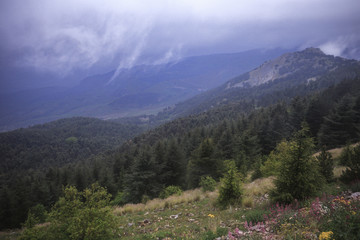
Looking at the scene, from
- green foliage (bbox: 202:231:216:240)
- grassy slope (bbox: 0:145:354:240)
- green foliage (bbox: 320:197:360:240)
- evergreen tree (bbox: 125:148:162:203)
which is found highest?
green foliage (bbox: 320:197:360:240)

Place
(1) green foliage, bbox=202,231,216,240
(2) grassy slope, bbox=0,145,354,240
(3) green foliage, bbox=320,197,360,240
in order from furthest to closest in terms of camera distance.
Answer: (2) grassy slope, bbox=0,145,354,240 → (1) green foliage, bbox=202,231,216,240 → (3) green foliage, bbox=320,197,360,240

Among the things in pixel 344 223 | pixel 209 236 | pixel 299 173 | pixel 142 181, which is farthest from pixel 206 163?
pixel 344 223

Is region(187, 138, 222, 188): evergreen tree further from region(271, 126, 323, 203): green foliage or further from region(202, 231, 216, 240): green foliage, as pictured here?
region(202, 231, 216, 240): green foliage

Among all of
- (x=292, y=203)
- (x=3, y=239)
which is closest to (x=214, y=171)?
(x=292, y=203)

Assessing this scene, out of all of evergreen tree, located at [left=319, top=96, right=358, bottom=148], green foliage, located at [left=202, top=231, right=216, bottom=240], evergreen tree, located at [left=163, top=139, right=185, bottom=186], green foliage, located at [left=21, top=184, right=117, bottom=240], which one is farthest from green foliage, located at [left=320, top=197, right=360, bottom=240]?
evergreen tree, located at [left=319, top=96, right=358, bottom=148]

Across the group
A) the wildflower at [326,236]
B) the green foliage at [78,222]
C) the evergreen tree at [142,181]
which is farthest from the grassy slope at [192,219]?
the evergreen tree at [142,181]

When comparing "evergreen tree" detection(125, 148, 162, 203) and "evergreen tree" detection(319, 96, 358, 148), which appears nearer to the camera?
"evergreen tree" detection(125, 148, 162, 203)

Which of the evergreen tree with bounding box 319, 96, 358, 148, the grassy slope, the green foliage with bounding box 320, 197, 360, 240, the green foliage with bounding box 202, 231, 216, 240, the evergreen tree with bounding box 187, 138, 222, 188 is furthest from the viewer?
the evergreen tree with bounding box 319, 96, 358, 148

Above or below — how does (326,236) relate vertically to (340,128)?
above

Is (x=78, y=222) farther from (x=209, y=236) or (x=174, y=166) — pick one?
(x=174, y=166)

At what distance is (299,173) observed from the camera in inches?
334

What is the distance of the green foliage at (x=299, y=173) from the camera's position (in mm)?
8469

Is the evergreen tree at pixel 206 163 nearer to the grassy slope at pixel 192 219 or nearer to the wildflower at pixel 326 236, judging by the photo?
the grassy slope at pixel 192 219

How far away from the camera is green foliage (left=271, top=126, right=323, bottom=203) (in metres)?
8.47
